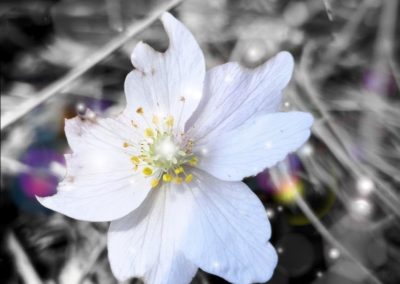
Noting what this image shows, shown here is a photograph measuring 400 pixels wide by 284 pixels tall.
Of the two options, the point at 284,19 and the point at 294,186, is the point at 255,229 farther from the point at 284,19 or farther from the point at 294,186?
the point at 284,19

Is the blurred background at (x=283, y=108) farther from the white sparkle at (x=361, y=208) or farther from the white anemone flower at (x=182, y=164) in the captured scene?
the white anemone flower at (x=182, y=164)

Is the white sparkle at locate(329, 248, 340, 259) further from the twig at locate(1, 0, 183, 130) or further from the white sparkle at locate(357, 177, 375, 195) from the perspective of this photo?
the twig at locate(1, 0, 183, 130)

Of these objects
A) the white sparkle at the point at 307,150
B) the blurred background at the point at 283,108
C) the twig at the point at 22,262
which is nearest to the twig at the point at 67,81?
the blurred background at the point at 283,108

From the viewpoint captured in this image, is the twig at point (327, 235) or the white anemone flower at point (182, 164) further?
the twig at point (327, 235)

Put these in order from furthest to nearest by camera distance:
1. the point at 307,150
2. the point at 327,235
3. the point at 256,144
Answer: the point at 307,150
the point at 327,235
the point at 256,144

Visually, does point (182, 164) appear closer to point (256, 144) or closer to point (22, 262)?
point (256, 144)

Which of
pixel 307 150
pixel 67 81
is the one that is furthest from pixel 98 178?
pixel 307 150

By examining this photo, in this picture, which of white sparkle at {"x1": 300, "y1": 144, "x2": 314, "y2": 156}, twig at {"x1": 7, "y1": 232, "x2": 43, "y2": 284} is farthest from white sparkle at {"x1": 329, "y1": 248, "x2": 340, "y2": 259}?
twig at {"x1": 7, "y1": 232, "x2": 43, "y2": 284}

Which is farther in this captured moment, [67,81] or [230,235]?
[67,81]

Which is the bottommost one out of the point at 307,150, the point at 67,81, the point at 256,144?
the point at 307,150
